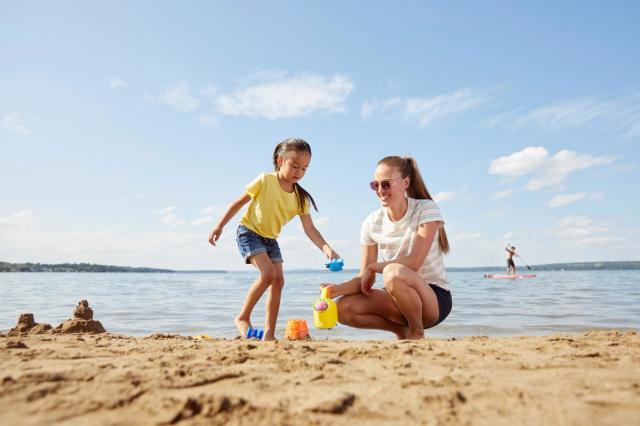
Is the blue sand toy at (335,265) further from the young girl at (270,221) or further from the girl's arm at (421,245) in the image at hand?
the girl's arm at (421,245)

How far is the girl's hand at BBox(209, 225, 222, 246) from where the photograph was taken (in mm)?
4578

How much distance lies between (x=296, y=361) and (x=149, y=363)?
74 centimetres

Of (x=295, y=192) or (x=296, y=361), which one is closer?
(x=296, y=361)

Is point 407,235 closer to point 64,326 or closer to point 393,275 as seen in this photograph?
point 393,275

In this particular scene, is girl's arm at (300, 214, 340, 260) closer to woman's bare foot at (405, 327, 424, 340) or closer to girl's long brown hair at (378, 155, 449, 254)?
girl's long brown hair at (378, 155, 449, 254)

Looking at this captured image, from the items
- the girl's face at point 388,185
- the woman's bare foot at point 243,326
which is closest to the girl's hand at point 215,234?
the woman's bare foot at point 243,326

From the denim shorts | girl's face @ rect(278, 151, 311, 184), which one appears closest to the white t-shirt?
girl's face @ rect(278, 151, 311, 184)

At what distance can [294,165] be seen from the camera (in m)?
4.42

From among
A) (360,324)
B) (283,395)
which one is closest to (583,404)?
(283,395)

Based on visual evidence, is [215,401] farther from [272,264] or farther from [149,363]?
[272,264]

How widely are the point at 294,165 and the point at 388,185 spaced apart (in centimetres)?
97

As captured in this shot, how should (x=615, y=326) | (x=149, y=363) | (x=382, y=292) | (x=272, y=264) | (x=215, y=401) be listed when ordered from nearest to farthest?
(x=215, y=401)
(x=149, y=363)
(x=382, y=292)
(x=272, y=264)
(x=615, y=326)

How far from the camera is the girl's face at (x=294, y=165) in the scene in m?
4.41

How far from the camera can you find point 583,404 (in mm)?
1838
